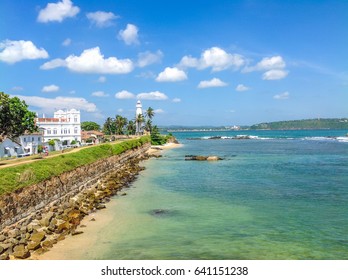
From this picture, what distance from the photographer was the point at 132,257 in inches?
781

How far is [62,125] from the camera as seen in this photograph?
259 feet

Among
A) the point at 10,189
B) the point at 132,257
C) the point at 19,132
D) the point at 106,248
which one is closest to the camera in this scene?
the point at 132,257

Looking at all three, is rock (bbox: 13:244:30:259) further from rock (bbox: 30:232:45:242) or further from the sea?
the sea

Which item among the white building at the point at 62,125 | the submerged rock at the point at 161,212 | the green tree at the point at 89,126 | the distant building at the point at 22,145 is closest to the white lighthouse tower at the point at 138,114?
the green tree at the point at 89,126

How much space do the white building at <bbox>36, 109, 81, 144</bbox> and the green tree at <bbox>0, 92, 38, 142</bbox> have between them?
103 ft

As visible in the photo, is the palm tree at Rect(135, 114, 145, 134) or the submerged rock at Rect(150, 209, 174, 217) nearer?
the submerged rock at Rect(150, 209, 174, 217)

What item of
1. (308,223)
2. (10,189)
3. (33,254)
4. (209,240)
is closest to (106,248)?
(33,254)

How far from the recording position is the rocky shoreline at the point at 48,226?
66.6 ft

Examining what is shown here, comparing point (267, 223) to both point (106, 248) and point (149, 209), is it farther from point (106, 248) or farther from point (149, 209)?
point (106, 248)

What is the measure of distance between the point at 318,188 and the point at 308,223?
1531 cm

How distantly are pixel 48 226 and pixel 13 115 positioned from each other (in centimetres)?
2045

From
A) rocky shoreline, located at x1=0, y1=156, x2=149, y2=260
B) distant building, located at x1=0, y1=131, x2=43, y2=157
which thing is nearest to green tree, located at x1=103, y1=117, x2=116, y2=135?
distant building, located at x1=0, y1=131, x2=43, y2=157

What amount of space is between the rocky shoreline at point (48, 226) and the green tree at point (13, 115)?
11612 millimetres

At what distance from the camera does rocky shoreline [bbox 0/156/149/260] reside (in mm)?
20312
